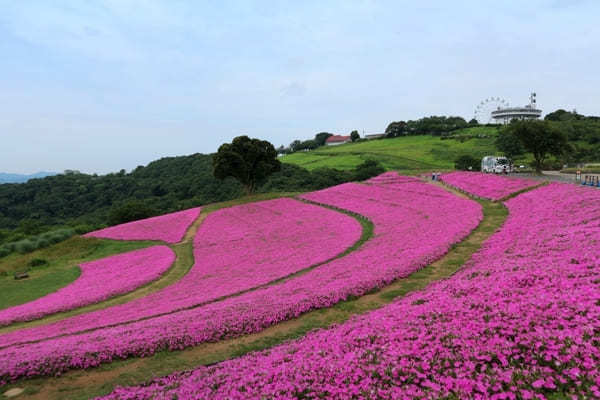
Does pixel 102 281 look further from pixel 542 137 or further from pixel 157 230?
pixel 542 137

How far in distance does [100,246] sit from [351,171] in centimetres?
7248

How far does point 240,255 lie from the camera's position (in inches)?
1118

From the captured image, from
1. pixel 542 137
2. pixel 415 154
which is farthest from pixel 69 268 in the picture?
pixel 415 154

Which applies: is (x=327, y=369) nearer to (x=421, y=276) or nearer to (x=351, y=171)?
(x=421, y=276)

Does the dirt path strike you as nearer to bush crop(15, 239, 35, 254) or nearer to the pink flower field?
the pink flower field

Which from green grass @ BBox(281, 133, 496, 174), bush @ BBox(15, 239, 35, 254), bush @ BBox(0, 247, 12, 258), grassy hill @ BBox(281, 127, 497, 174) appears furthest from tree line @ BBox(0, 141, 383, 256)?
bush @ BBox(15, 239, 35, 254)

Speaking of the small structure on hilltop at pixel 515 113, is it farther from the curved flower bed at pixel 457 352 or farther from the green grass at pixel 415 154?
the curved flower bed at pixel 457 352

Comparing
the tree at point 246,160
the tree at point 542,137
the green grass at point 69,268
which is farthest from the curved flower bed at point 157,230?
the tree at point 542,137

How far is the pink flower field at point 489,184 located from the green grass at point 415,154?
38.4 meters

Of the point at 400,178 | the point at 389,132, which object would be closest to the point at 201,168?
the point at 400,178

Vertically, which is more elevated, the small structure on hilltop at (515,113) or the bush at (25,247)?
the small structure on hilltop at (515,113)

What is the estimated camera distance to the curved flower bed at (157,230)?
4088cm

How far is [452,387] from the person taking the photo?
6.09 metres

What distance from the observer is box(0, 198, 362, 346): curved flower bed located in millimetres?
17602
